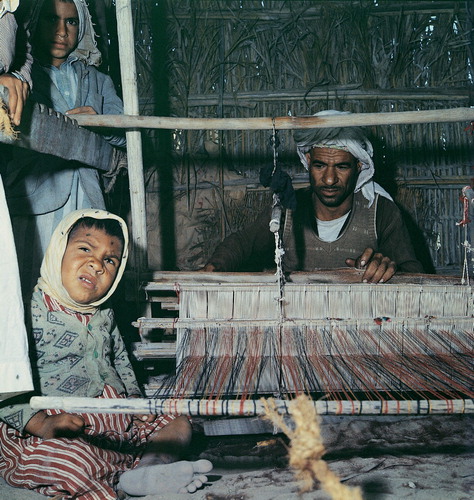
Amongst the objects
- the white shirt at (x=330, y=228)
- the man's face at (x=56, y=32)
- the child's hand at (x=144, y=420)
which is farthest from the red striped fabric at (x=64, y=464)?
the white shirt at (x=330, y=228)

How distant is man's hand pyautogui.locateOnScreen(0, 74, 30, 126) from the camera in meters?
2.05

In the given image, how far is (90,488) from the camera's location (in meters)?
2.23

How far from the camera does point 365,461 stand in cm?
244

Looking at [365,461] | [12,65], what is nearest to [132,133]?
[12,65]

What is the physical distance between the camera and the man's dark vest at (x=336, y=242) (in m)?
4.46

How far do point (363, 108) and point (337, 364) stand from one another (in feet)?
14.0

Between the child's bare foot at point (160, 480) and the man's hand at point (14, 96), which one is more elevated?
the man's hand at point (14, 96)

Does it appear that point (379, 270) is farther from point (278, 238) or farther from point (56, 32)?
point (56, 32)

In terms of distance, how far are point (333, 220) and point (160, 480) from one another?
2.86 meters

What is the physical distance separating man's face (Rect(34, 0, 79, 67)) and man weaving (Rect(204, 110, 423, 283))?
1812mm

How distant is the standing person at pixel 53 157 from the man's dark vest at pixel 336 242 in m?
1.78

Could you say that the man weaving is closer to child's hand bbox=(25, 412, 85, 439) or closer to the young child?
the young child

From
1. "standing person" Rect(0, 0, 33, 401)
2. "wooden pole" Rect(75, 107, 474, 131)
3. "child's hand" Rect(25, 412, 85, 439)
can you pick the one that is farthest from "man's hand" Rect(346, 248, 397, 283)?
"standing person" Rect(0, 0, 33, 401)

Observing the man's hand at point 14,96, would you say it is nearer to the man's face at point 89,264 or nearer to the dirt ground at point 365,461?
the man's face at point 89,264
